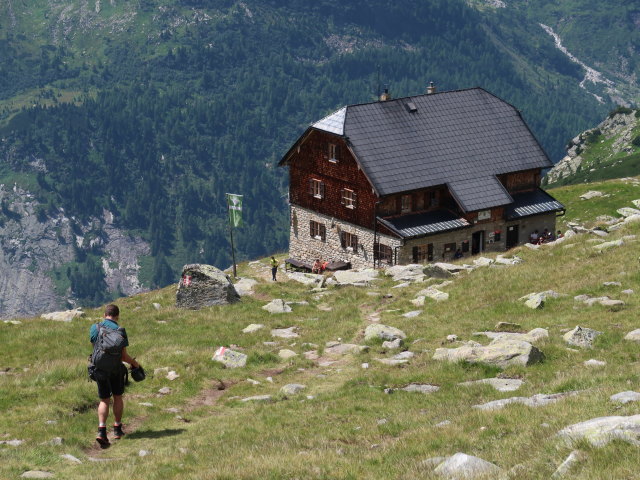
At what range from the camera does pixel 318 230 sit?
73.5 m

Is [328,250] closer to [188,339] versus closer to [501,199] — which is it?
[501,199]

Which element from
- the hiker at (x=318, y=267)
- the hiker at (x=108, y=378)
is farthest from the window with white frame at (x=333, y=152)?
the hiker at (x=108, y=378)

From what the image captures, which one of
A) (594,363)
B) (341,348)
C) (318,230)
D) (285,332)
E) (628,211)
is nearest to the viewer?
(594,363)

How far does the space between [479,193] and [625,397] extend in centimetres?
5168

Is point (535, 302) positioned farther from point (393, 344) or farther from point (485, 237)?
point (485, 237)

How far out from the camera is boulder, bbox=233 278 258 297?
161ft

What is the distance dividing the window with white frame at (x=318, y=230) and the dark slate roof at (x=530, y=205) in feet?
44.2

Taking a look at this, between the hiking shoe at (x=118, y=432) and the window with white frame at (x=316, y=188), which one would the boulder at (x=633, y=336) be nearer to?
the hiking shoe at (x=118, y=432)

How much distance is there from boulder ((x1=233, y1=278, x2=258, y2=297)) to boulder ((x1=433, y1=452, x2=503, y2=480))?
3347cm

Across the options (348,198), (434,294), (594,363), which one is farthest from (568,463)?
(348,198)

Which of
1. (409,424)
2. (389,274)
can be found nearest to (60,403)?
(409,424)

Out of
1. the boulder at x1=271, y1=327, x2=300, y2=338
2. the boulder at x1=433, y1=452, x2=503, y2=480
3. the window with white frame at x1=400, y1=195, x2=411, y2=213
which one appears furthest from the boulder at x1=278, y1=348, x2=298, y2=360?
the window with white frame at x1=400, y1=195, x2=411, y2=213

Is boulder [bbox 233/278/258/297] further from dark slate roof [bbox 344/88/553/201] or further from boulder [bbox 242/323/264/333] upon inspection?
dark slate roof [bbox 344/88/553/201]

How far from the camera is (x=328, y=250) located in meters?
72.5
